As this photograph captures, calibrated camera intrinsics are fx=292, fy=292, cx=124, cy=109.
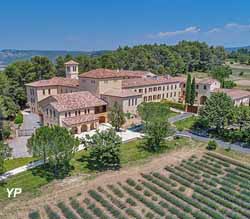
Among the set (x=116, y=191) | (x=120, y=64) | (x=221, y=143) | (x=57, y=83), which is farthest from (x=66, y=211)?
(x=120, y=64)

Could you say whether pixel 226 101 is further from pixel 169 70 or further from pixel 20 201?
pixel 169 70

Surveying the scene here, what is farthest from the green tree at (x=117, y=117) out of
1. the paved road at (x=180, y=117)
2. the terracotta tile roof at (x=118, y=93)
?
the paved road at (x=180, y=117)

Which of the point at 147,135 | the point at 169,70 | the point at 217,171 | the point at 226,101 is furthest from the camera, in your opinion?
the point at 169,70

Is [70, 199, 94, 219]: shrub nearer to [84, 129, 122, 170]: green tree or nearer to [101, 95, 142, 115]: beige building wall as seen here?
[84, 129, 122, 170]: green tree

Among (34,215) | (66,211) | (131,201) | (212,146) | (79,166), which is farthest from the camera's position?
(212,146)

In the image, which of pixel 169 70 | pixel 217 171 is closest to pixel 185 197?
pixel 217 171

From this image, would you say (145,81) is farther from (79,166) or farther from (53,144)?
(53,144)
